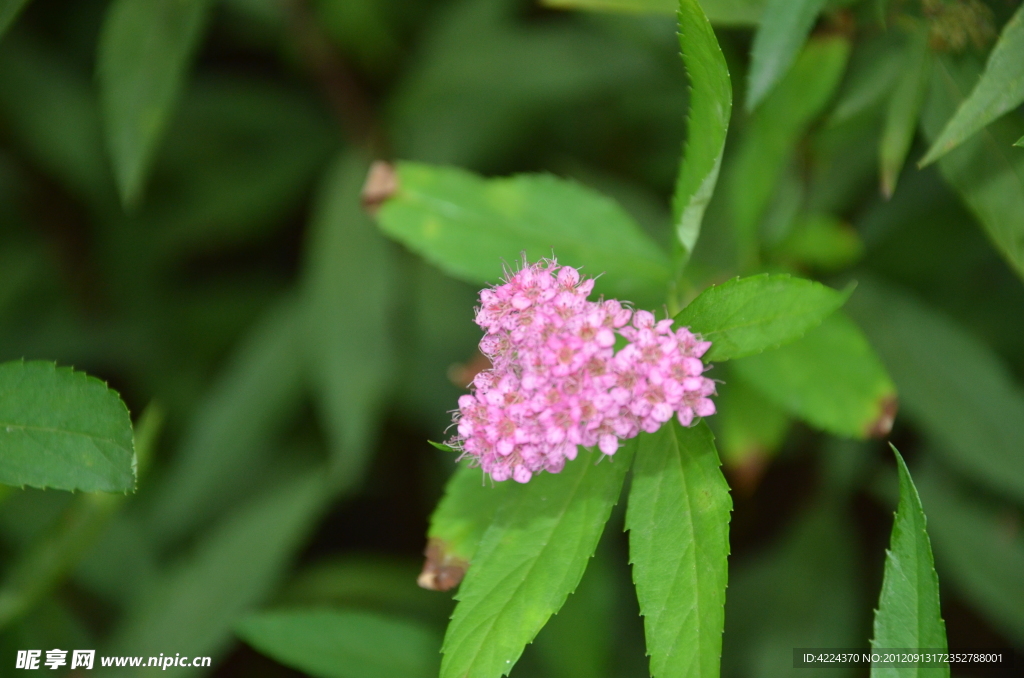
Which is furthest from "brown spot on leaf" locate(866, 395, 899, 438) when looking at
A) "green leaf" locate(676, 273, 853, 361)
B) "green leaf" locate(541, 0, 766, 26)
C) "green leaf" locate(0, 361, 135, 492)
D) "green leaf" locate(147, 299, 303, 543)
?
"green leaf" locate(147, 299, 303, 543)

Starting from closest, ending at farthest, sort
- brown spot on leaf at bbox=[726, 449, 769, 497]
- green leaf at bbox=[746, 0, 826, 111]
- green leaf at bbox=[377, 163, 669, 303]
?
green leaf at bbox=[746, 0, 826, 111]
green leaf at bbox=[377, 163, 669, 303]
brown spot on leaf at bbox=[726, 449, 769, 497]

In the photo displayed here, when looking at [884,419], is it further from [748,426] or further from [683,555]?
[683,555]

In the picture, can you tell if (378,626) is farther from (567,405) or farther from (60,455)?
(567,405)

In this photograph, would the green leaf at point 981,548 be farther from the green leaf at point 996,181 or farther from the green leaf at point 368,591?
the green leaf at point 368,591

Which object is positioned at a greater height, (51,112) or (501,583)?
(501,583)

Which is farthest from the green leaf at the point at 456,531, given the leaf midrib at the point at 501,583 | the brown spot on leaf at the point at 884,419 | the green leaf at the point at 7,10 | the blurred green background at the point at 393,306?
A: the green leaf at the point at 7,10

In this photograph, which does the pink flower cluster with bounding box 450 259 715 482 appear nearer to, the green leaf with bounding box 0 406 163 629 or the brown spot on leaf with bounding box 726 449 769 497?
the brown spot on leaf with bounding box 726 449 769 497

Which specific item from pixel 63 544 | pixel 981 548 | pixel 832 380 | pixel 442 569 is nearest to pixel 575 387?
pixel 442 569
